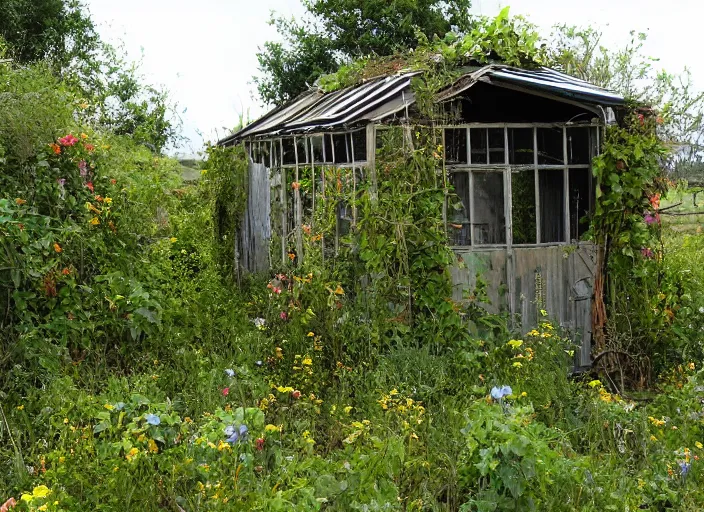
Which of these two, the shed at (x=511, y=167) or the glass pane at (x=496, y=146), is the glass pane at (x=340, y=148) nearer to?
the shed at (x=511, y=167)

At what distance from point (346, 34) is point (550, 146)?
15.9m

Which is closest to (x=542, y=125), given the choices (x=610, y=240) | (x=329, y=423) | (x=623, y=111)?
(x=623, y=111)

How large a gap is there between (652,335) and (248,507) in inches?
207

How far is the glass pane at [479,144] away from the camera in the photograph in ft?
26.7

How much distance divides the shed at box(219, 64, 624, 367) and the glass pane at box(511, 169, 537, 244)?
0.01 m

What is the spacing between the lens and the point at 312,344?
7.14m

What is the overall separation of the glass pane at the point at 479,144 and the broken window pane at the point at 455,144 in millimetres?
171

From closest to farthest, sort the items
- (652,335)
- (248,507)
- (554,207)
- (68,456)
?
(248,507) < (68,456) < (652,335) < (554,207)

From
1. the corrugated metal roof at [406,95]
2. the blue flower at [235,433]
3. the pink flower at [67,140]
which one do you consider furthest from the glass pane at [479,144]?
the blue flower at [235,433]

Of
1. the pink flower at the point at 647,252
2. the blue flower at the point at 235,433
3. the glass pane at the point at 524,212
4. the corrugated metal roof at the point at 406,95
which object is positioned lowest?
the blue flower at the point at 235,433

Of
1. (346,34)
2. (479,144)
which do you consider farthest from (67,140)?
(346,34)

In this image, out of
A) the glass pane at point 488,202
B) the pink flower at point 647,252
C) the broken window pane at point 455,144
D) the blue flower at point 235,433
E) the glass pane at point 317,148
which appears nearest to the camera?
the blue flower at point 235,433

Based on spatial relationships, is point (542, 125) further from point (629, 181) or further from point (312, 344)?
point (312, 344)

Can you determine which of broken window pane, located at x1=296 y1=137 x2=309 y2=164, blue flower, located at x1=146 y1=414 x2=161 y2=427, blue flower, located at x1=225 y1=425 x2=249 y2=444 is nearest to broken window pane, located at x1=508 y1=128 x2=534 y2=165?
broken window pane, located at x1=296 y1=137 x2=309 y2=164
